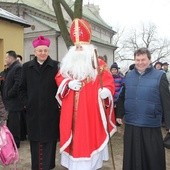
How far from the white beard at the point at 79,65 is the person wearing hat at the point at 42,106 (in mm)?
267

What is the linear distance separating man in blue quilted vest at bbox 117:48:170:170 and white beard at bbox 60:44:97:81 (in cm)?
56

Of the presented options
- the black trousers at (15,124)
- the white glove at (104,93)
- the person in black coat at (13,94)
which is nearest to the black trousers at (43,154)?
the white glove at (104,93)

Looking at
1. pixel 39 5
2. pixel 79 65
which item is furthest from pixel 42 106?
pixel 39 5

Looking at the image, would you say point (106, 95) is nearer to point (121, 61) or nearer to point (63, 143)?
point (63, 143)

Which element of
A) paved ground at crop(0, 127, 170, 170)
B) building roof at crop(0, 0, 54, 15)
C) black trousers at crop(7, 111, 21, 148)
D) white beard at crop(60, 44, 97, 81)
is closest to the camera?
white beard at crop(60, 44, 97, 81)

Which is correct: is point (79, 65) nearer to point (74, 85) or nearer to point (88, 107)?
point (74, 85)

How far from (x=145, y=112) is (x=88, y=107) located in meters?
0.81

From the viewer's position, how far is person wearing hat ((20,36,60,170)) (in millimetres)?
5480

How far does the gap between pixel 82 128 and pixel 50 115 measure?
552 millimetres

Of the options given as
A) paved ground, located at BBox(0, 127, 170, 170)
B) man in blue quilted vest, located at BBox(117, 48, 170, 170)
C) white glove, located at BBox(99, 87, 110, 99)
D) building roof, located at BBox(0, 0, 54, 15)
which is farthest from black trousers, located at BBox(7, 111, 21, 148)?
building roof, located at BBox(0, 0, 54, 15)

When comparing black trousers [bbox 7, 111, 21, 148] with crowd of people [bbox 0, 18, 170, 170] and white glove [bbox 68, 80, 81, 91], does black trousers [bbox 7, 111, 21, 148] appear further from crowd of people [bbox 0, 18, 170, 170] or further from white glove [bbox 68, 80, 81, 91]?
white glove [bbox 68, 80, 81, 91]

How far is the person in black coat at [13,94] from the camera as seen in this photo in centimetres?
732

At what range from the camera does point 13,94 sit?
7.30 metres

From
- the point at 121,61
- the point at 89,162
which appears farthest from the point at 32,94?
the point at 121,61
